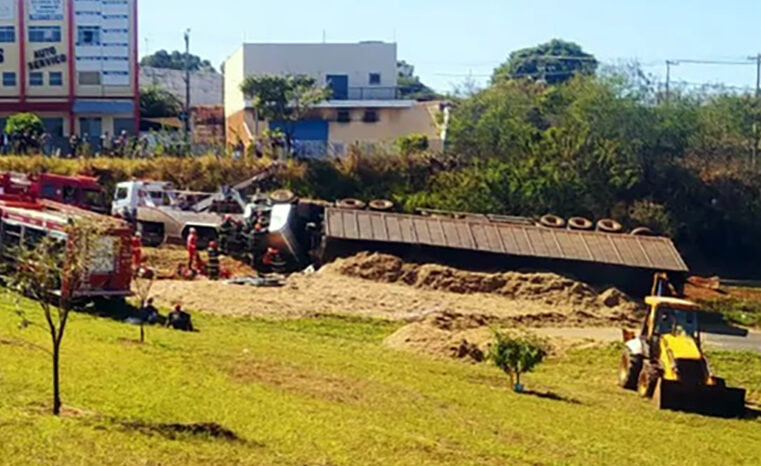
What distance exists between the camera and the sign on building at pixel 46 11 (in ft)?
225

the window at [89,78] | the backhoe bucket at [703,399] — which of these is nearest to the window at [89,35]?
the window at [89,78]

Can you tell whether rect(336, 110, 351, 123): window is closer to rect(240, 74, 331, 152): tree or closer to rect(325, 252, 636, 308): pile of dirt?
rect(240, 74, 331, 152): tree

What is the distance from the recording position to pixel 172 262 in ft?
136

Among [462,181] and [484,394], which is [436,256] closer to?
[462,181]

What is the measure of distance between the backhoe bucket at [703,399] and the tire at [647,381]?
30.7 inches

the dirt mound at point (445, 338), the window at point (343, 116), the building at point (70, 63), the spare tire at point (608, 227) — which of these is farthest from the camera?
the window at point (343, 116)

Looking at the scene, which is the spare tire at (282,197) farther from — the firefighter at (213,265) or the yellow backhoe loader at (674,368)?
the yellow backhoe loader at (674,368)

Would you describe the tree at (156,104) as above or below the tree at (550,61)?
below

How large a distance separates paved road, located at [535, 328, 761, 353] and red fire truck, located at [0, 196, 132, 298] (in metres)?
11.8

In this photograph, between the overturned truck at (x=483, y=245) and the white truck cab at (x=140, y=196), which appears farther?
the white truck cab at (x=140, y=196)

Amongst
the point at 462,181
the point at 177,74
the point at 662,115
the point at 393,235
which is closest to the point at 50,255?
the point at 393,235

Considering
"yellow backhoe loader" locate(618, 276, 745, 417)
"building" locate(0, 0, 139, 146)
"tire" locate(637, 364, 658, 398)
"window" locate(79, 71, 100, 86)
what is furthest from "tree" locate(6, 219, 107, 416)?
"window" locate(79, 71, 100, 86)

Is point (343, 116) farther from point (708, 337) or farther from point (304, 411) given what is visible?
point (304, 411)

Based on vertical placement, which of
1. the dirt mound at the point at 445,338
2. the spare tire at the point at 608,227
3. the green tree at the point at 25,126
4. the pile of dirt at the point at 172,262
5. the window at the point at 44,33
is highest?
the window at the point at 44,33
